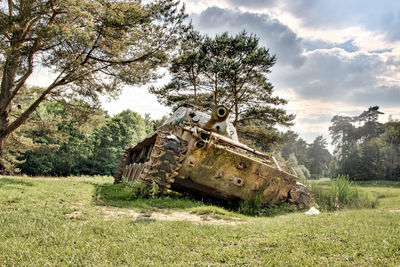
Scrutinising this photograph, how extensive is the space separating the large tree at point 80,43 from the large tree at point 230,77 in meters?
5.71

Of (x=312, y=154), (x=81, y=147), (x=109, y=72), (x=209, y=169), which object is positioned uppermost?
(x=312, y=154)

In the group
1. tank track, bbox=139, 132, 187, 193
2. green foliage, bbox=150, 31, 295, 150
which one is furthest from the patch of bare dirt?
green foliage, bbox=150, 31, 295, 150

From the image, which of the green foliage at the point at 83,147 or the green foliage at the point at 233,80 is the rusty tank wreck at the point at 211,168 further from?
the green foliage at the point at 83,147

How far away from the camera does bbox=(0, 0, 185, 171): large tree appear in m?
8.95

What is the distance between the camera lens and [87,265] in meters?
2.64

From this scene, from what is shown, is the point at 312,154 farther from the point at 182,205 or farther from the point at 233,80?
the point at 182,205

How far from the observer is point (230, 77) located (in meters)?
18.7

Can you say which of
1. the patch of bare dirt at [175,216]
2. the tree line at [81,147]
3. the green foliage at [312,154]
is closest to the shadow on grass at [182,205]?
the patch of bare dirt at [175,216]

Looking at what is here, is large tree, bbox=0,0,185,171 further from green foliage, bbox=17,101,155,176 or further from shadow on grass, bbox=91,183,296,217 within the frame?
green foliage, bbox=17,101,155,176

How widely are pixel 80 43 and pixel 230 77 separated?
35.1 feet

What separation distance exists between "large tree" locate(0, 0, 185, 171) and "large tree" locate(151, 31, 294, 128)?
5712 mm

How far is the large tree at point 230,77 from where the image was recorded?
18547 millimetres

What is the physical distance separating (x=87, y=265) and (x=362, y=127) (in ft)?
203

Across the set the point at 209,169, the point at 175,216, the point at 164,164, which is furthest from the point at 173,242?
the point at 209,169
